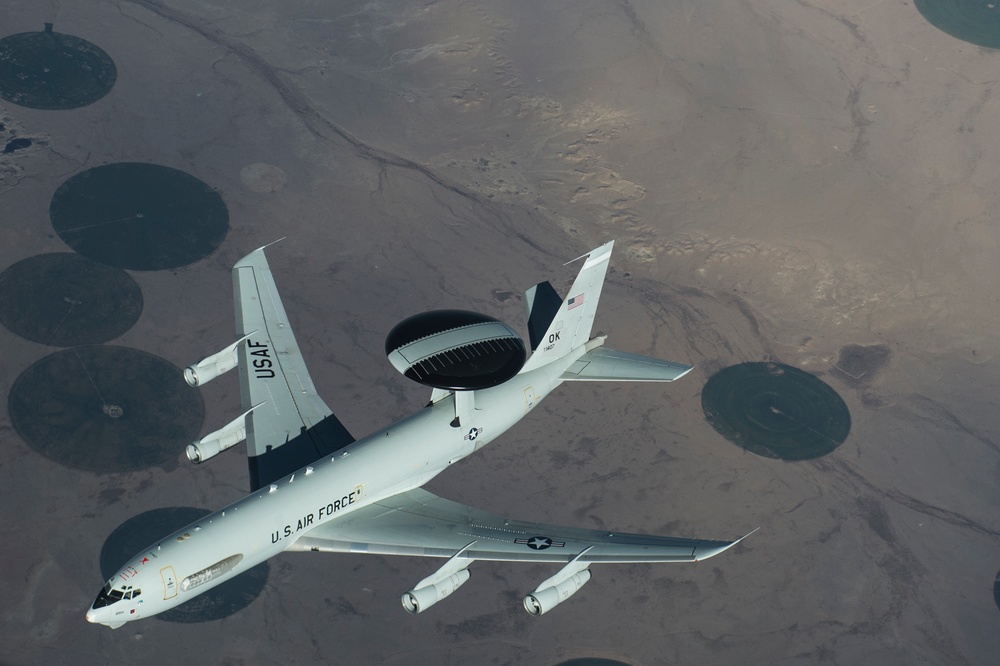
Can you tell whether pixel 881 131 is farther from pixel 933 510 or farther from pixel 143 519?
pixel 143 519

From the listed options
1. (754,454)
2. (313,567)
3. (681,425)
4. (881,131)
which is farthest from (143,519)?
(881,131)

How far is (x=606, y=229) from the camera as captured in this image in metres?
79.6

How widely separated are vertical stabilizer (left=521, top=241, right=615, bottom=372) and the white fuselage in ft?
2.79

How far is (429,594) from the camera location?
4984 centimetres

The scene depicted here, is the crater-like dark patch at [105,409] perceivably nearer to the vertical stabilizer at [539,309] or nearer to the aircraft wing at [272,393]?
the aircraft wing at [272,393]

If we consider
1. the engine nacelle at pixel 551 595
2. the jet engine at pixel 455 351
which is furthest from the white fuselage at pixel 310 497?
the engine nacelle at pixel 551 595

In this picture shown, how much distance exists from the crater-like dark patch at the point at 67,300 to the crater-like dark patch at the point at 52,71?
18762mm

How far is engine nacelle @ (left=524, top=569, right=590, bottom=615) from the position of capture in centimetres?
4997

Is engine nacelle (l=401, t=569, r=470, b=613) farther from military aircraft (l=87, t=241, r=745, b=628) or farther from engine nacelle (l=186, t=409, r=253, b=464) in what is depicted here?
engine nacelle (l=186, t=409, r=253, b=464)

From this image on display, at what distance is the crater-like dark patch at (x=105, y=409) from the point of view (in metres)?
60.0

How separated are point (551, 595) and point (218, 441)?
804 inches

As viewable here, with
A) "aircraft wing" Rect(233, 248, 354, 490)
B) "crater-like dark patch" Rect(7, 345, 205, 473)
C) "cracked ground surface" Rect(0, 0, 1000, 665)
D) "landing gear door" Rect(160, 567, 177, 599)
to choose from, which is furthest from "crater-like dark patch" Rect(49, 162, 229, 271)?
"landing gear door" Rect(160, 567, 177, 599)

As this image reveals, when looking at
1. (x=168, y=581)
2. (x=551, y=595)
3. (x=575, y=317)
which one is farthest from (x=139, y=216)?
(x=551, y=595)

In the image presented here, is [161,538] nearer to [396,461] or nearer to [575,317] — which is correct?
[396,461]
